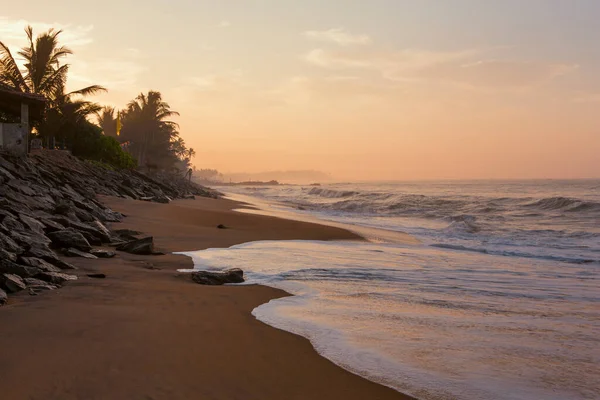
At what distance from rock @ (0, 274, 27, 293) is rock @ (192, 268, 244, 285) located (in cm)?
231

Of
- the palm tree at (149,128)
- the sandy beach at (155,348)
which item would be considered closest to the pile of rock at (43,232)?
the sandy beach at (155,348)

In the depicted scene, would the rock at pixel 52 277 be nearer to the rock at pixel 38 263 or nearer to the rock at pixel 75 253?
the rock at pixel 38 263

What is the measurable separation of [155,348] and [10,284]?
8.31 feet

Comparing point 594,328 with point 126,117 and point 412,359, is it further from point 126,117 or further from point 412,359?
point 126,117

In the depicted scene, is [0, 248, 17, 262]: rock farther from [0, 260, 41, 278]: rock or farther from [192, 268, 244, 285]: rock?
[192, 268, 244, 285]: rock

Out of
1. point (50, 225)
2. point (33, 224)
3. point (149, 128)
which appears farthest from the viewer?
point (149, 128)

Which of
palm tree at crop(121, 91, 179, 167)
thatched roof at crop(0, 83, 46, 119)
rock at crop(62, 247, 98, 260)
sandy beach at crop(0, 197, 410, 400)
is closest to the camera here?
sandy beach at crop(0, 197, 410, 400)

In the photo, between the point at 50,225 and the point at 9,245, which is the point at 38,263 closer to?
the point at 9,245

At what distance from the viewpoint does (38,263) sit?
20.8 feet

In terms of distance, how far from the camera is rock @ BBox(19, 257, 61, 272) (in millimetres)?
6141

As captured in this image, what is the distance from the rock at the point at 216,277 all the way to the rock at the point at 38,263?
1954mm

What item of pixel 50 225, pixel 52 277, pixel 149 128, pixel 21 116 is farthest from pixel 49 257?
pixel 149 128

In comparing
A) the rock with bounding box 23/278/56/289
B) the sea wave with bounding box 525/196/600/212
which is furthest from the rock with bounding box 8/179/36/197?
the sea wave with bounding box 525/196/600/212

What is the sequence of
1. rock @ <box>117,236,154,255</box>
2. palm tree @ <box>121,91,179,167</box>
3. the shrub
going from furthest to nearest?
palm tree @ <box>121,91,179,167</box>
the shrub
rock @ <box>117,236,154,255</box>
